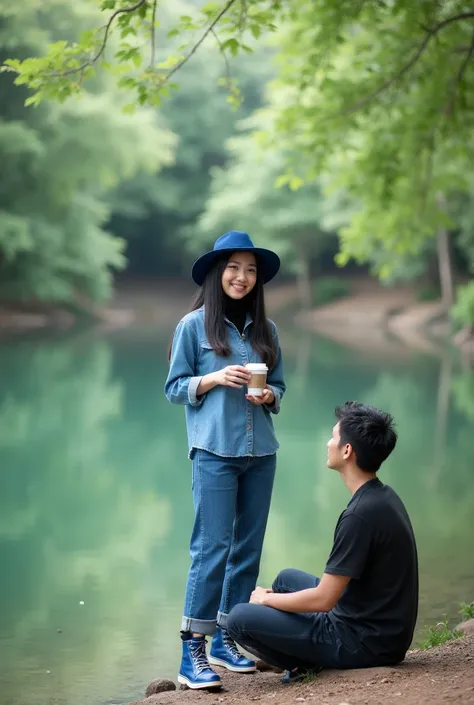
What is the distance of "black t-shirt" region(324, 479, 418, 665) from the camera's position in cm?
335

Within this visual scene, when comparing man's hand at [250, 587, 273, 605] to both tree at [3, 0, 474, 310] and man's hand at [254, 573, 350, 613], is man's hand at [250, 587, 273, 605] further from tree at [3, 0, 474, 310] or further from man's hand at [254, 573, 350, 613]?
tree at [3, 0, 474, 310]

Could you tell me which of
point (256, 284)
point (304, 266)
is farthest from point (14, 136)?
point (256, 284)

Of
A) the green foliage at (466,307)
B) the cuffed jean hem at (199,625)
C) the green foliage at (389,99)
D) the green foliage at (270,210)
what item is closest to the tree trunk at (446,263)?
the green foliage at (466,307)

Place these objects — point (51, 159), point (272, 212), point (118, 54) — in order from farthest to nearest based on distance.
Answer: point (272, 212), point (51, 159), point (118, 54)

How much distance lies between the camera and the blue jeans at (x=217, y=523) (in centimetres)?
371

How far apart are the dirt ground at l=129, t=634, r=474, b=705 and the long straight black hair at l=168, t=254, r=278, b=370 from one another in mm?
1194

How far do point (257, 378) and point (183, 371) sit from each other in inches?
12.9

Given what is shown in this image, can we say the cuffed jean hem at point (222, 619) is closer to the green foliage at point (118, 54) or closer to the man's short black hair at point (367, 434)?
the man's short black hair at point (367, 434)

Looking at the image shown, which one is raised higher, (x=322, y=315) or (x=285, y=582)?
(x=322, y=315)

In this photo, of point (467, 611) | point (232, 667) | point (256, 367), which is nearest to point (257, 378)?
point (256, 367)

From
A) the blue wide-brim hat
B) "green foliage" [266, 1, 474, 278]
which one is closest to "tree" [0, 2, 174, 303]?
"green foliage" [266, 1, 474, 278]

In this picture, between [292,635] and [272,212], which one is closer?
[292,635]

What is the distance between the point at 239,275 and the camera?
387cm

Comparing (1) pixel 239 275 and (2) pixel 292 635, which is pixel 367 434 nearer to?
(2) pixel 292 635
